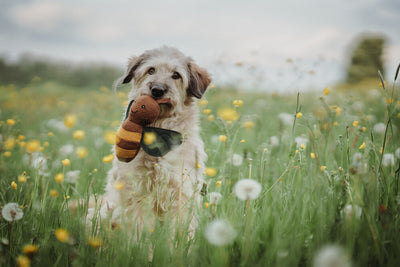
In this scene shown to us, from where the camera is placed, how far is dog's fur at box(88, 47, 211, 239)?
75.9 inches

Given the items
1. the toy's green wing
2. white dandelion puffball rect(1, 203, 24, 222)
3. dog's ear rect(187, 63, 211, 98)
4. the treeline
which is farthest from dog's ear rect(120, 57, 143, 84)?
the treeline

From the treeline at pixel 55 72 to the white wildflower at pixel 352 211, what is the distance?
39.3 feet

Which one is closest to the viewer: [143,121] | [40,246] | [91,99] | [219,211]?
[40,246]

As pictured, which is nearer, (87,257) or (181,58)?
(87,257)

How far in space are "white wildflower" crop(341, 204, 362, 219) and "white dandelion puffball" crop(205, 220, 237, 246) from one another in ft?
2.16

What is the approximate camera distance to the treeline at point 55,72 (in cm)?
1239

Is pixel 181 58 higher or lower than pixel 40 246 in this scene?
higher

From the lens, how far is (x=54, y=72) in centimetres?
1422

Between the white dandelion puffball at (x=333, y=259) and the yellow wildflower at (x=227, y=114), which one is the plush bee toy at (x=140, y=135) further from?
the white dandelion puffball at (x=333, y=259)

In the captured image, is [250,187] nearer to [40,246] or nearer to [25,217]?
[40,246]

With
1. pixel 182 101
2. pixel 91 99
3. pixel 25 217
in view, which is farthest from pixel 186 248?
pixel 91 99

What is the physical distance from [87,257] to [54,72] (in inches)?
622

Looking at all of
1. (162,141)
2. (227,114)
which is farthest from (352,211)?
(162,141)

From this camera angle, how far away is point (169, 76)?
2426 mm
